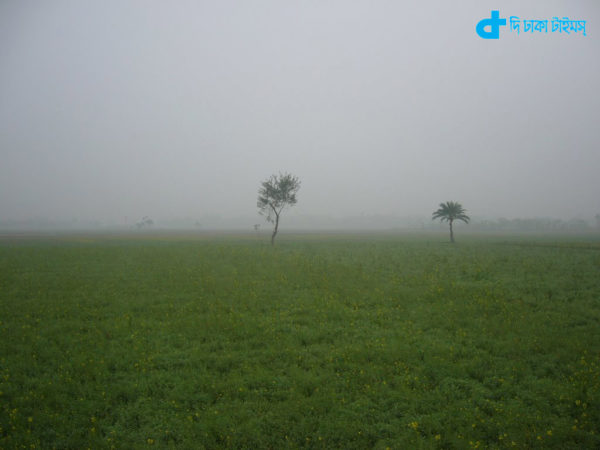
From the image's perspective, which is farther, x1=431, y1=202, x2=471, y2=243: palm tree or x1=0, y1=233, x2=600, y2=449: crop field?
x1=431, y1=202, x2=471, y2=243: palm tree

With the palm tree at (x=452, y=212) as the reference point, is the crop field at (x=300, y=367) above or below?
below

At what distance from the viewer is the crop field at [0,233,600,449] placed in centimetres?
749

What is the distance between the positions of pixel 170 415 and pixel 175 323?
648 centimetres

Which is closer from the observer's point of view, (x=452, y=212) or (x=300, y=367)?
Answer: (x=300, y=367)

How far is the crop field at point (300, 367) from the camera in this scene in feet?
24.6

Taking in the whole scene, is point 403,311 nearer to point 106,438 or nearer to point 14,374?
point 106,438

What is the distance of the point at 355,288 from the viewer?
20.6m

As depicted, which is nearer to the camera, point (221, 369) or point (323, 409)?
point (323, 409)

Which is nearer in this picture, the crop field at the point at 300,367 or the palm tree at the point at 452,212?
the crop field at the point at 300,367

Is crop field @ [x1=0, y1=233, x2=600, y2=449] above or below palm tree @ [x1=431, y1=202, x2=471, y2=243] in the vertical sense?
below

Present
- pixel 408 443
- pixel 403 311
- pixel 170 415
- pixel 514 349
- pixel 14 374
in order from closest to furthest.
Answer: pixel 408 443 < pixel 170 415 < pixel 14 374 < pixel 514 349 < pixel 403 311

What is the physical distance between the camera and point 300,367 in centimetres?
1041

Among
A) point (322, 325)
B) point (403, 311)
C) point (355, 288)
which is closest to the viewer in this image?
point (322, 325)

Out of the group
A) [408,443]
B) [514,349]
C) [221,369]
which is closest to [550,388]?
[514,349]
